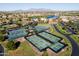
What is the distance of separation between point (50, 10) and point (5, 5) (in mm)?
585

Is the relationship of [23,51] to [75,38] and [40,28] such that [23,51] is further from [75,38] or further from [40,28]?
[75,38]

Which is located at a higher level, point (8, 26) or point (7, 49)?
point (8, 26)

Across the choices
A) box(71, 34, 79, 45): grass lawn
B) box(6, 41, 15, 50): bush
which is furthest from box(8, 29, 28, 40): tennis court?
box(71, 34, 79, 45): grass lawn

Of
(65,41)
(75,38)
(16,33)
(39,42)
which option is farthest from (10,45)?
(75,38)

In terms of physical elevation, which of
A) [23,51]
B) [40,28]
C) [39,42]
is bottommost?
[23,51]

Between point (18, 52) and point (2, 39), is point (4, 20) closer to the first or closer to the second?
point (2, 39)

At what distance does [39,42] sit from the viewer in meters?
1.99

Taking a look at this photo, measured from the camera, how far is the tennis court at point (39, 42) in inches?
77.7

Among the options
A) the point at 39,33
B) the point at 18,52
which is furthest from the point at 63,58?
the point at 18,52

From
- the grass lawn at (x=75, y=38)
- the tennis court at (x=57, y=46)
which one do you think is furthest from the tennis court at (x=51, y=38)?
the grass lawn at (x=75, y=38)

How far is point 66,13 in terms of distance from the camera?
2051mm

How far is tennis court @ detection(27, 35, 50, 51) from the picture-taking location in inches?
77.7

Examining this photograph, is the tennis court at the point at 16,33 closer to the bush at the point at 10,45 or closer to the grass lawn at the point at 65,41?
the bush at the point at 10,45

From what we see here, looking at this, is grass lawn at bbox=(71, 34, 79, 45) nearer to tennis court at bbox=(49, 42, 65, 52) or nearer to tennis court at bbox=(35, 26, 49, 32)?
tennis court at bbox=(49, 42, 65, 52)
